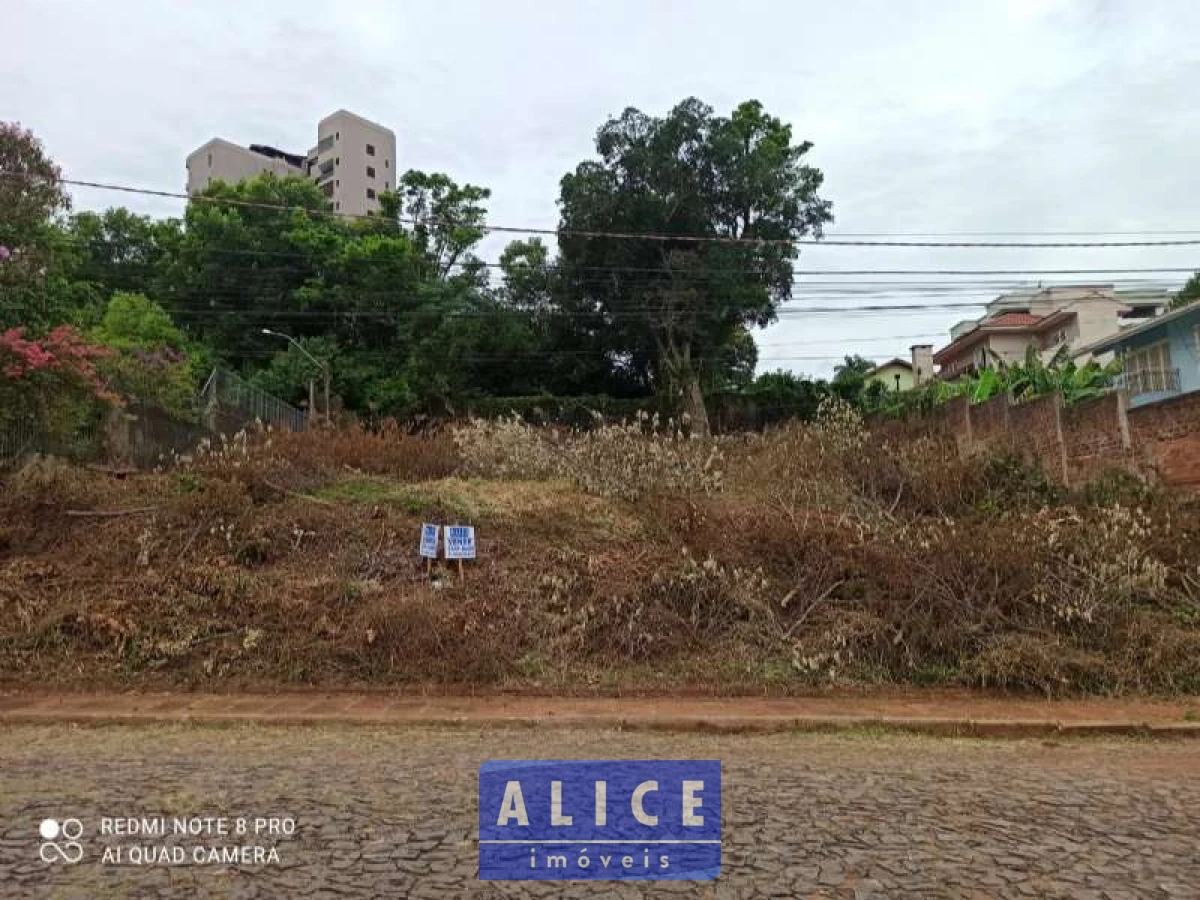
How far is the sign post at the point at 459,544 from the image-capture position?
9992 millimetres

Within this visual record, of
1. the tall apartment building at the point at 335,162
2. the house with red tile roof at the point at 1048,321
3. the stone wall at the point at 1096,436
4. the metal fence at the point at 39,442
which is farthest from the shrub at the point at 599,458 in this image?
the tall apartment building at the point at 335,162

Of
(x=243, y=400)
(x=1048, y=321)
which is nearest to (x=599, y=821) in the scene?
(x=243, y=400)

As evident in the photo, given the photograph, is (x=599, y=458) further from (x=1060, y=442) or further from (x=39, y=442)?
(x=39, y=442)

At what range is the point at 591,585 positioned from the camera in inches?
375

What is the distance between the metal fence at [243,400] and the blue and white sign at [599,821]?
49.8 feet

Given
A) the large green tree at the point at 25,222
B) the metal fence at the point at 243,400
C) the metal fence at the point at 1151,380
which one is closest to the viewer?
the large green tree at the point at 25,222

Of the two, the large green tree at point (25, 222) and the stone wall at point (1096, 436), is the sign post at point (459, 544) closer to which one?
the stone wall at point (1096, 436)

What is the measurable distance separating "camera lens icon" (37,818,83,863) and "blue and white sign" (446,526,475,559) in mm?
5752

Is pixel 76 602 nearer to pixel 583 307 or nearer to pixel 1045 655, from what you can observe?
pixel 1045 655

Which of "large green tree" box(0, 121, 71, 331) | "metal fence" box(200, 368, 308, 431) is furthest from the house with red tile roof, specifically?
"large green tree" box(0, 121, 71, 331)

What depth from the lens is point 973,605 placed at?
8.98 metres

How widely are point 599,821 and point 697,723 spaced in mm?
2910

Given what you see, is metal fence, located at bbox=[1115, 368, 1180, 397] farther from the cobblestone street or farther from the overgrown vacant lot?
the cobblestone street

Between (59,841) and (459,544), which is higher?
(459,544)
